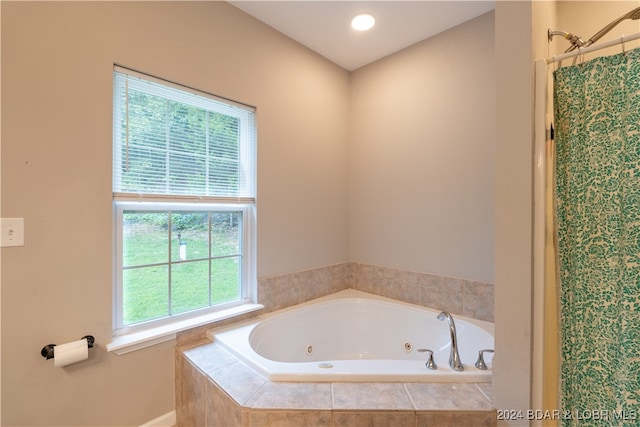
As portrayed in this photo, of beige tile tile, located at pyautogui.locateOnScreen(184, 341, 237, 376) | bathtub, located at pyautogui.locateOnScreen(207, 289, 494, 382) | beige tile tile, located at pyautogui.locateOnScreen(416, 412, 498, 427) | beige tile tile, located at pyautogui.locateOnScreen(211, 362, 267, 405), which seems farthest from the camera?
beige tile tile, located at pyautogui.locateOnScreen(184, 341, 237, 376)

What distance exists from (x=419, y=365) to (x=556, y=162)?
1129 mm

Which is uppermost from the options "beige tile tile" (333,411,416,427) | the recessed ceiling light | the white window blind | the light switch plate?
the recessed ceiling light

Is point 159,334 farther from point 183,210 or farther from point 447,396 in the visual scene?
point 447,396

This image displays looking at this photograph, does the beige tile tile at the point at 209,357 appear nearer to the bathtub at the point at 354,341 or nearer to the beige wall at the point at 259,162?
the bathtub at the point at 354,341

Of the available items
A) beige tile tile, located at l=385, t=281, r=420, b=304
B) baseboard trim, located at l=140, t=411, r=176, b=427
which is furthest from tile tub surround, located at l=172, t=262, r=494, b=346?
baseboard trim, located at l=140, t=411, r=176, b=427

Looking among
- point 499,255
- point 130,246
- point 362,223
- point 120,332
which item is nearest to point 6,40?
point 130,246

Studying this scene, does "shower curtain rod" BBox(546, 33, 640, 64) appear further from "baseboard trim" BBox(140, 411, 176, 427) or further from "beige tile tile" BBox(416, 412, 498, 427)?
"baseboard trim" BBox(140, 411, 176, 427)

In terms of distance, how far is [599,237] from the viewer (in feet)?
3.74

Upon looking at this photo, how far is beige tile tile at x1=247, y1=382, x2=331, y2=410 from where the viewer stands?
1.22 meters

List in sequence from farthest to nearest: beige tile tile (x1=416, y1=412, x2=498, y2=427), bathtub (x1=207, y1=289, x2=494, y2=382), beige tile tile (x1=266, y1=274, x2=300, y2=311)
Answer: beige tile tile (x1=266, y1=274, x2=300, y2=311) → bathtub (x1=207, y1=289, x2=494, y2=382) → beige tile tile (x1=416, y1=412, x2=498, y2=427)

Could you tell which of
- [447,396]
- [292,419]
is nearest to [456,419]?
[447,396]

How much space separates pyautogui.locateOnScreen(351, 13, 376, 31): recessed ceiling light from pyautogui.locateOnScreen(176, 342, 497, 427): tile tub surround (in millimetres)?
2273

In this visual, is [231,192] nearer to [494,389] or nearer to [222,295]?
[222,295]

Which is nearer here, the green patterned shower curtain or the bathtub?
the green patterned shower curtain
